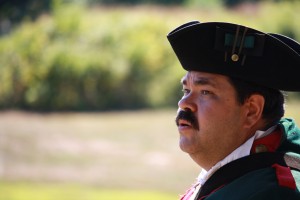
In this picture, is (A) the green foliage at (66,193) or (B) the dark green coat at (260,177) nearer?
(B) the dark green coat at (260,177)

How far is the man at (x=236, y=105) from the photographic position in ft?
6.79

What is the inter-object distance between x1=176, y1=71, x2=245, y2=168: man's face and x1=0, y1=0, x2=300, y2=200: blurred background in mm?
5773

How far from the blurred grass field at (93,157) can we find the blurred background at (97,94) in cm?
2

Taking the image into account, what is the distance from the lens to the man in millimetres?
2068

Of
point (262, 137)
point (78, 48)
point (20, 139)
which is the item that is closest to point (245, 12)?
point (78, 48)

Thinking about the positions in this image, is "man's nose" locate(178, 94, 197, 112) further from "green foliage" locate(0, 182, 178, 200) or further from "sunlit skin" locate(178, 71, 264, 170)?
"green foliage" locate(0, 182, 178, 200)

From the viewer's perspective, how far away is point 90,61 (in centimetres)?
1175

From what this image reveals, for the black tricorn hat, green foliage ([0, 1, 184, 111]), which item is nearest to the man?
the black tricorn hat

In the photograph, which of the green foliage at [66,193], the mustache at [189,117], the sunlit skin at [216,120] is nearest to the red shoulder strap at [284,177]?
the sunlit skin at [216,120]

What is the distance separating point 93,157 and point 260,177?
25.2ft

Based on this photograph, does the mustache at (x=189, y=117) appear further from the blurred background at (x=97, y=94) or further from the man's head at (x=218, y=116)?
the blurred background at (x=97, y=94)

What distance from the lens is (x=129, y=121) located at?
10984mm

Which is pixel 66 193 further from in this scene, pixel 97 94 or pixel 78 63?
pixel 78 63

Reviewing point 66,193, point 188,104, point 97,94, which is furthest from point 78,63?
point 188,104
